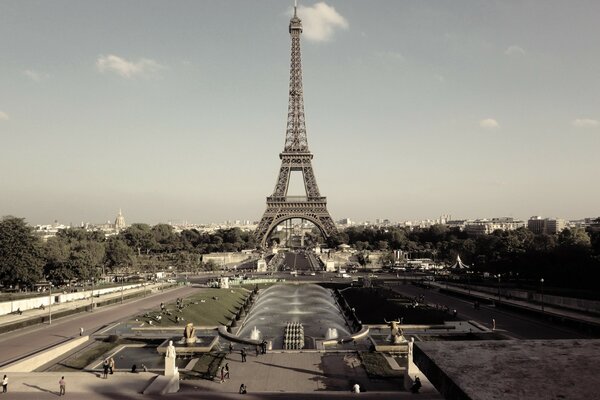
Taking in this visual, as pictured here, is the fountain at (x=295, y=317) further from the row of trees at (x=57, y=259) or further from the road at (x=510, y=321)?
the row of trees at (x=57, y=259)

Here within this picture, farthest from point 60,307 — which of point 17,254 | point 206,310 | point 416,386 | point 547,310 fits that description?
point 547,310

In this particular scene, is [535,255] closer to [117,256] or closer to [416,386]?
[416,386]

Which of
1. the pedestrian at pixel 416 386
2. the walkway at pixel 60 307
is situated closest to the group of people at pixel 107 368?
the pedestrian at pixel 416 386

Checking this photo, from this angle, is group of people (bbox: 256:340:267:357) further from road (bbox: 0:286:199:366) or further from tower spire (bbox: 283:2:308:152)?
tower spire (bbox: 283:2:308:152)

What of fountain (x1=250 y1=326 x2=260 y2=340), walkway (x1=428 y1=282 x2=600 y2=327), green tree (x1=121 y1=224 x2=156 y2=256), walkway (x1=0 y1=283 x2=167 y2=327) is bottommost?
fountain (x1=250 y1=326 x2=260 y2=340)

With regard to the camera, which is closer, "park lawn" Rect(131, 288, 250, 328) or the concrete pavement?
the concrete pavement

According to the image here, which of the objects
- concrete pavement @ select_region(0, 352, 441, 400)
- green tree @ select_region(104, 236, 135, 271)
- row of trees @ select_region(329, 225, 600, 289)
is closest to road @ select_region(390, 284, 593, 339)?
row of trees @ select_region(329, 225, 600, 289)

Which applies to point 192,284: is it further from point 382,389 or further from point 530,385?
point 530,385

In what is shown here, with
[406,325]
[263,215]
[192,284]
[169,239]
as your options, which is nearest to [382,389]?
[406,325]

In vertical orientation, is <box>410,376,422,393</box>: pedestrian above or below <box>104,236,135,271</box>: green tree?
below
